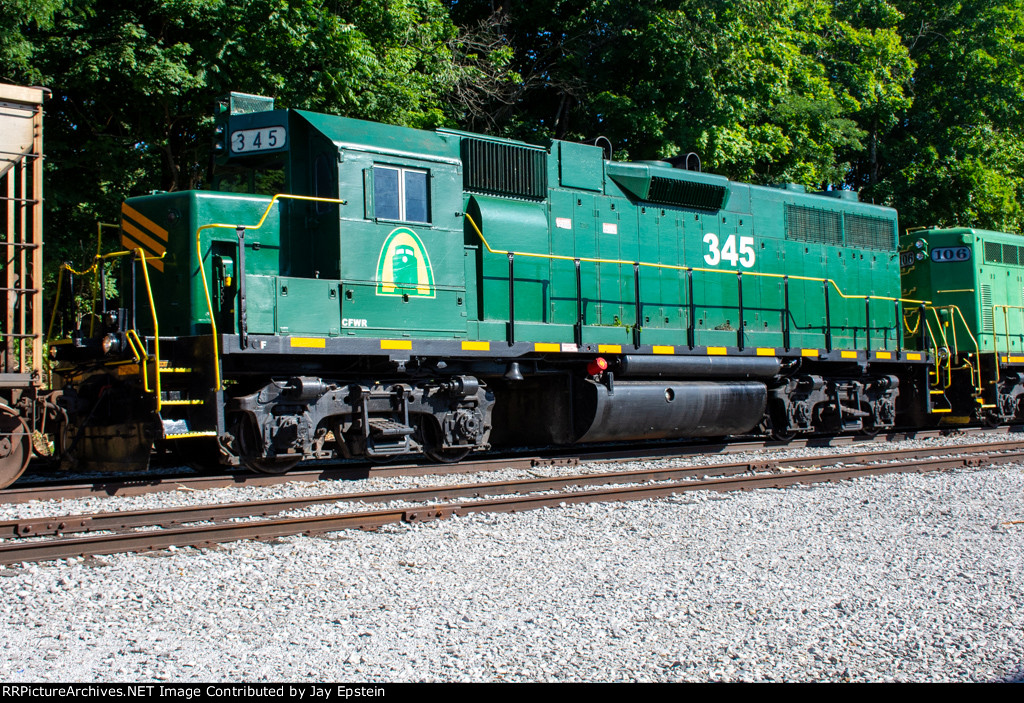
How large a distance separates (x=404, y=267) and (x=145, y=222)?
2.43 metres

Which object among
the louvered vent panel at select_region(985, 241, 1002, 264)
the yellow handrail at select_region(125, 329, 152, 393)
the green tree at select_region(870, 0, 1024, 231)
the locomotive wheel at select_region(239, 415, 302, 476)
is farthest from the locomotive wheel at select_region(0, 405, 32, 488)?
the green tree at select_region(870, 0, 1024, 231)

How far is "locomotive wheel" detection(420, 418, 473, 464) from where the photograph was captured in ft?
28.8

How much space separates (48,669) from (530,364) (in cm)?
663

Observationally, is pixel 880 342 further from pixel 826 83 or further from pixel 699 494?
pixel 826 83

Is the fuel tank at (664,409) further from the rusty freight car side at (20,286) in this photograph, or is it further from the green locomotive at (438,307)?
the rusty freight car side at (20,286)

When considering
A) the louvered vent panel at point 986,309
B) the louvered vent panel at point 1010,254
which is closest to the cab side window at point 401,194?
the louvered vent panel at point 986,309

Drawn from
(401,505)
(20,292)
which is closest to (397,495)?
(401,505)

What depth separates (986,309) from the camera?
14.6 m

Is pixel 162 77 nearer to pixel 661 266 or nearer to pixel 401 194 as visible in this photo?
pixel 401 194

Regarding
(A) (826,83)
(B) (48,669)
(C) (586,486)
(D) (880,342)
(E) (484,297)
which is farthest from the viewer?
(A) (826,83)

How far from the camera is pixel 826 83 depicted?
22.1 m

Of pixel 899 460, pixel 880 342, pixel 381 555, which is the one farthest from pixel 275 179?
pixel 880 342

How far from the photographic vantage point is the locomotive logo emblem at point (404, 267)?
8.20 m

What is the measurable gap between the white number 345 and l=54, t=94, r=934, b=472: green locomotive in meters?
0.03
